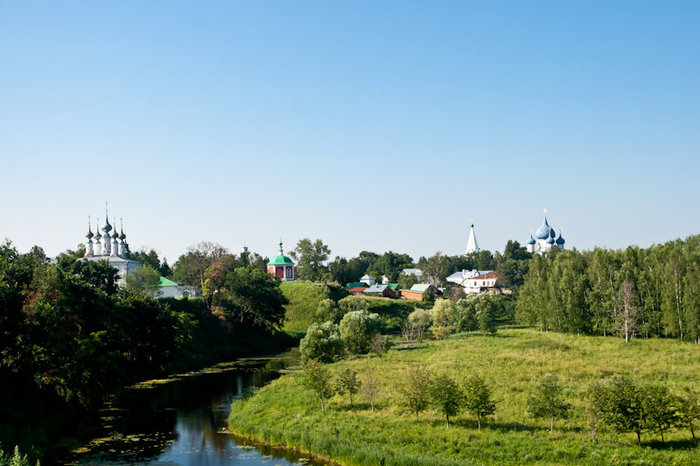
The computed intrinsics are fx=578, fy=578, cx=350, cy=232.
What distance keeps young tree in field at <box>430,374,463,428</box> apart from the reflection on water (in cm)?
728

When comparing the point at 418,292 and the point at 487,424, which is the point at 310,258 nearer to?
the point at 418,292

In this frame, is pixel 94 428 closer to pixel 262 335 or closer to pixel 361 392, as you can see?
pixel 361 392

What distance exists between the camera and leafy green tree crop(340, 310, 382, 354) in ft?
190

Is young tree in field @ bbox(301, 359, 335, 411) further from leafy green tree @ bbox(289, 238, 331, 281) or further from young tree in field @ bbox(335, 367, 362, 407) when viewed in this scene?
leafy green tree @ bbox(289, 238, 331, 281)

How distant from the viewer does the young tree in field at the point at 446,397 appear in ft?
96.4

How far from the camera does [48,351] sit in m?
35.5

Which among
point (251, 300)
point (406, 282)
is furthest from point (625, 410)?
point (406, 282)

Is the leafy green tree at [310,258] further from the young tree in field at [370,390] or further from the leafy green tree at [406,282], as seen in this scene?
the young tree in field at [370,390]

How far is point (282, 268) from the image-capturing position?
135250mm

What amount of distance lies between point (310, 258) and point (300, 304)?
4059cm

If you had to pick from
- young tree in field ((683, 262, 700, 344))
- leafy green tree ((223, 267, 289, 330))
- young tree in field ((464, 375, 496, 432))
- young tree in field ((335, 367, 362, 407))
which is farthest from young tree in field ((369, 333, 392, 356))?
young tree in field ((683, 262, 700, 344))

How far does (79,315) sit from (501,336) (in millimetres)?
51362

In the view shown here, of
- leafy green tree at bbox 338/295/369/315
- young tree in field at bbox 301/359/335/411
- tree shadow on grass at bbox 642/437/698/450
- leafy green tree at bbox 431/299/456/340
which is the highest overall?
leafy green tree at bbox 338/295/369/315

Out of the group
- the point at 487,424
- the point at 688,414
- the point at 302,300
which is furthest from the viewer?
the point at 302,300
